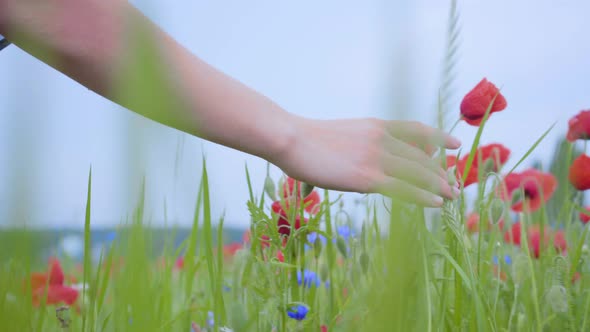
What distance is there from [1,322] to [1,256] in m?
0.03

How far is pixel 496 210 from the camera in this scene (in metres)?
0.84

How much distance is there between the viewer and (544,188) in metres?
1.38

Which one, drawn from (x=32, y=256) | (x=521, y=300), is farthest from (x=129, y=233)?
(x=521, y=300)

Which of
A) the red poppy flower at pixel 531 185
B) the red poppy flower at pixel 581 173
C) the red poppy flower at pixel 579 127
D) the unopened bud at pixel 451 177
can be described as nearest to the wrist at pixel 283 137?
the unopened bud at pixel 451 177

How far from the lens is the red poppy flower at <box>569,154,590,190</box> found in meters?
1.21

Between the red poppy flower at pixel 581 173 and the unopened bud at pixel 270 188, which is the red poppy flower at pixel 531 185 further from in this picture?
the unopened bud at pixel 270 188

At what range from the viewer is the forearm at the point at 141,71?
140mm

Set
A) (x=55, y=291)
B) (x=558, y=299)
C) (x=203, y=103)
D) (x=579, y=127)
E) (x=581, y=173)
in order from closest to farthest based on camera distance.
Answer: (x=203, y=103), (x=558, y=299), (x=55, y=291), (x=581, y=173), (x=579, y=127)

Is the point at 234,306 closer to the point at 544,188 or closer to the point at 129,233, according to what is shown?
the point at 129,233

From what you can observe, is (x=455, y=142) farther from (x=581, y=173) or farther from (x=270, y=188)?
(x=581, y=173)

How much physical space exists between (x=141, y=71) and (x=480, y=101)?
2.66 ft

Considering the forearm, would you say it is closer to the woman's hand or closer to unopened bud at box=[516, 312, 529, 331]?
the woman's hand

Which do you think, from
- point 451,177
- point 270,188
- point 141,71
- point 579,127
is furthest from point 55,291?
point 579,127

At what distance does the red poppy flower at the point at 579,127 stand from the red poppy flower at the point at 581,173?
0.57ft
